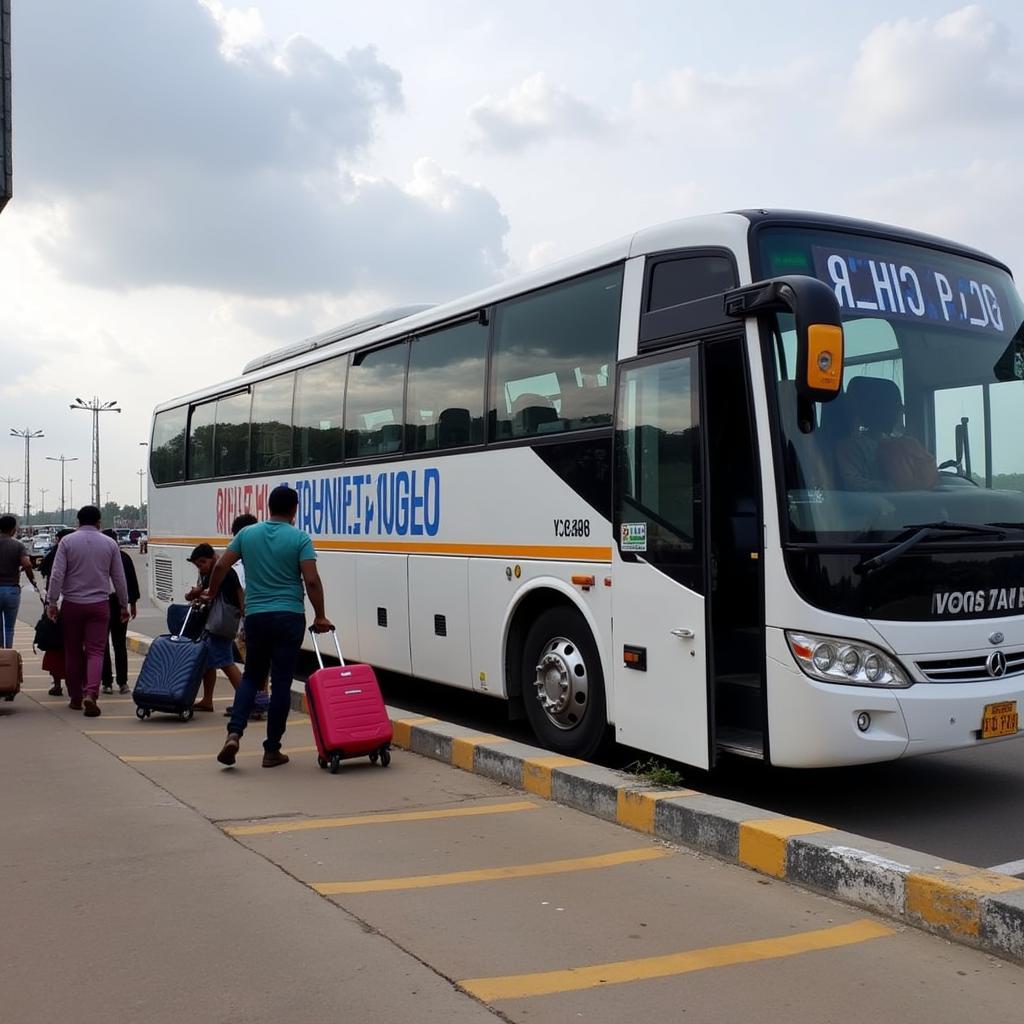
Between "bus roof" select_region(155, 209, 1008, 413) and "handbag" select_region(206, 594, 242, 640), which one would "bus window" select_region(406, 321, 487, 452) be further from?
"handbag" select_region(206, 594, 242, 640)

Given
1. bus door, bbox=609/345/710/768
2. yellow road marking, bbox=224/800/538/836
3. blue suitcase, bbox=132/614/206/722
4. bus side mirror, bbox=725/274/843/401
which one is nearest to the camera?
bus side mirror, bbox=725/274/843/401

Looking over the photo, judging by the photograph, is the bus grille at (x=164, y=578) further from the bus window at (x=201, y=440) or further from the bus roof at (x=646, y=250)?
the bus roof at (x=646, y=250)

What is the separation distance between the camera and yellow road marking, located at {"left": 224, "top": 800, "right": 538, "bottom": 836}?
631 centimetres

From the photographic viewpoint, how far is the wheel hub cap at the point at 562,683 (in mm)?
7680

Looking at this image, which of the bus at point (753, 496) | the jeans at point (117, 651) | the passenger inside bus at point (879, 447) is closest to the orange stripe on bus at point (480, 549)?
the bus at point (753, 496)

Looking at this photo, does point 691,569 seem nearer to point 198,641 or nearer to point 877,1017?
point 877,1017

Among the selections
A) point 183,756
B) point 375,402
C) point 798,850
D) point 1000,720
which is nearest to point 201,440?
point 375,402

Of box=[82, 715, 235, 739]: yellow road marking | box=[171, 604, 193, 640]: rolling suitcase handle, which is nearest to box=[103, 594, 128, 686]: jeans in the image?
box=[171, 604, 193, 640]: rolling suitcase handle

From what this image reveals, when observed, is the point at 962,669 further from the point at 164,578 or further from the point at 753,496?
the point at 164,578

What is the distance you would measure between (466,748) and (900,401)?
364 centimetres

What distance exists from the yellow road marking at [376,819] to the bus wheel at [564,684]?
2.57 feet

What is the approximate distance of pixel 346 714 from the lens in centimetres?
784

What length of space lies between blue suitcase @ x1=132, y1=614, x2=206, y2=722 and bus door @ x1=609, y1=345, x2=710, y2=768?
14.6ft

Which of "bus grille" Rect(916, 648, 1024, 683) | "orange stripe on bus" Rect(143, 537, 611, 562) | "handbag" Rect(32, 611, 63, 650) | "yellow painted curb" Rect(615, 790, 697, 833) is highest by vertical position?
"orange stripe on bus" Rect(143, 537, 611, 562)
